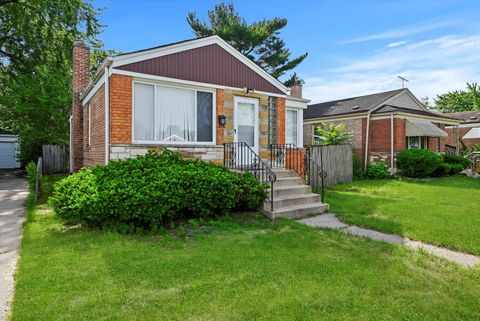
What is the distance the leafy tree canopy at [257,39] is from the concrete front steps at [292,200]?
1640 centimetres

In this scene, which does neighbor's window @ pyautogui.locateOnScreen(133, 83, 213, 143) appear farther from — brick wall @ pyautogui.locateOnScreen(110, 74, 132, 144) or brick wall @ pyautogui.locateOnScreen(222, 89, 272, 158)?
brick wall @ pyautogui.locateOnScreen(222, 89, 272, 158)

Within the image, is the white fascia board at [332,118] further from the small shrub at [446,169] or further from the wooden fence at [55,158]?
the wooden fence at [55,158]

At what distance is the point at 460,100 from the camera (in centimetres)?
4344

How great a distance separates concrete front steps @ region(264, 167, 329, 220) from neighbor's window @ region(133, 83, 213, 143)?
2.43m

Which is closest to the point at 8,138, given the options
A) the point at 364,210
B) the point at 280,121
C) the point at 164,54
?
the point at 164,54

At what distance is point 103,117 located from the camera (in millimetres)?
7816

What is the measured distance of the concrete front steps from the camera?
22.6 feet

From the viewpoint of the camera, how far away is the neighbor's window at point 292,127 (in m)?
11.4

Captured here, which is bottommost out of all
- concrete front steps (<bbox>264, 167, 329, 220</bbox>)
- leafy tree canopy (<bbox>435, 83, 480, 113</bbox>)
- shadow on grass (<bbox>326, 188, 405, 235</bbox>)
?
shadow on grass (<bbox>326, 188, 405, 235</bbox>)

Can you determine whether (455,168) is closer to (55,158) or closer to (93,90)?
(93,90)

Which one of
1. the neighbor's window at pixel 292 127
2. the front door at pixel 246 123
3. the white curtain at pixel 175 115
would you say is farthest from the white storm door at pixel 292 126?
the white curtain at pixel 175 115

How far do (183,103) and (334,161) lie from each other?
23.6ft

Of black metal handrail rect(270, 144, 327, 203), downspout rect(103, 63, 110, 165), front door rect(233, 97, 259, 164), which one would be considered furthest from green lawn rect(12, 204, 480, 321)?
black metal handrail rect(270, 144, 327, 203)

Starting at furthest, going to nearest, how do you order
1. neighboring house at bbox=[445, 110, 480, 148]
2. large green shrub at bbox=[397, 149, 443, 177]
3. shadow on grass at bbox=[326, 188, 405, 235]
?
neighboring house at bbox=[445, 110, 480, 148]
large green shrub at bbox=[397, 149, 443, 177]
shadow on grass at bbox=[326, 188, 405, 235]
